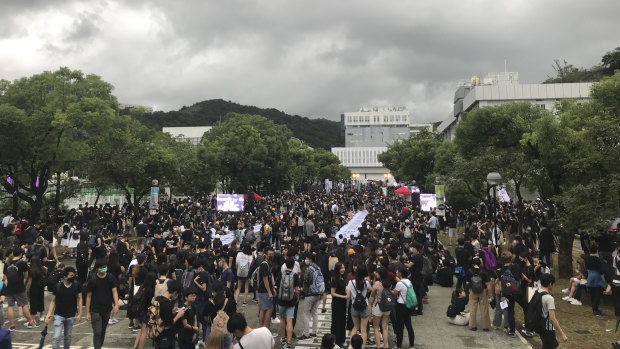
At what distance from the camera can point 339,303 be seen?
8.04 m

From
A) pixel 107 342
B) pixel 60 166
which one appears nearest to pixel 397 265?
pixel 107 342

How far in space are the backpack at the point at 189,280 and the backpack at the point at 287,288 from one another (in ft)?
5.43

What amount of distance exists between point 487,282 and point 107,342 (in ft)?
25.8

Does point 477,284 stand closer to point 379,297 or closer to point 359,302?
point 379,297

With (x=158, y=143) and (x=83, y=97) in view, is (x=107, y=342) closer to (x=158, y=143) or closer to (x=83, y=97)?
(x=83, y=97)

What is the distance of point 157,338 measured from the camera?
19.2 ft

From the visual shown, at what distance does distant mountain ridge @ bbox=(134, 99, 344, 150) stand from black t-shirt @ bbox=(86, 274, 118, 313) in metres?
87.1

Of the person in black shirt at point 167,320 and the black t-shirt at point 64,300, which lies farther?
the black t-shirt at point 64,300

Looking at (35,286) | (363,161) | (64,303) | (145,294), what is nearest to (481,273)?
(145,294)

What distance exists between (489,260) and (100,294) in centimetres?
865

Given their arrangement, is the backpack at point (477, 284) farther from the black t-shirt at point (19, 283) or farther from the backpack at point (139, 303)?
the black t-shirt at point (19, 283)

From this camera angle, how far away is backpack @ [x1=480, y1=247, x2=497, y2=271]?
405 inches

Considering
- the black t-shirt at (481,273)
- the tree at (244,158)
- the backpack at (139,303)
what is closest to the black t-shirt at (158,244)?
the backpack at (139,303)

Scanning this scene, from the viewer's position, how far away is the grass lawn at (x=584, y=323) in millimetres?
8517
